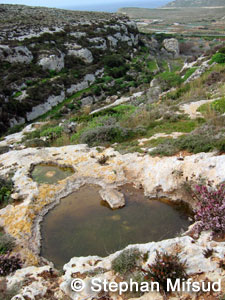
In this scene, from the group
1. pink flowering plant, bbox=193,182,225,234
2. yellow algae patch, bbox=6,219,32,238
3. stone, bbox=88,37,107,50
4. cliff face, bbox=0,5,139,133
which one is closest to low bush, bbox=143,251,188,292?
pink flowering plant, bbox=193,182,225,234

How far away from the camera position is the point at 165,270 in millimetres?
4824

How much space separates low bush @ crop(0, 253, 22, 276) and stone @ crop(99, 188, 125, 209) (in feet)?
9.77

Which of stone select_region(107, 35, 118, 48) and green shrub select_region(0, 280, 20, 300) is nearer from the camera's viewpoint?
green shrub select_region(0, 280, 20, 300)

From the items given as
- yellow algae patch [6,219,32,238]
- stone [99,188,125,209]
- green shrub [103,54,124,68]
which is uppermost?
green shrub [103,54,124,68]

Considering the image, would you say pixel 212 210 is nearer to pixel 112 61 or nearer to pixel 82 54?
pixel 112 61

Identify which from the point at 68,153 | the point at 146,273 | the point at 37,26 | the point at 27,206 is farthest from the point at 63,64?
the point at 146,273

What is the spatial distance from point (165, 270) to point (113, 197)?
3634 mm

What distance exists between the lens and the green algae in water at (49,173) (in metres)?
9.60

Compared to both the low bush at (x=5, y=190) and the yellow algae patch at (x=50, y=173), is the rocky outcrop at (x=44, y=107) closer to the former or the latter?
the yellow algae patch at (x=50, y=173)

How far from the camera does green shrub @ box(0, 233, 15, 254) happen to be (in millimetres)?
6724

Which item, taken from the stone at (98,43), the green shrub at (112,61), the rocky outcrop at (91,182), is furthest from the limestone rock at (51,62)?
the rocky outcrop at (91,182)

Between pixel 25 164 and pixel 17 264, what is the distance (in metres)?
4.89

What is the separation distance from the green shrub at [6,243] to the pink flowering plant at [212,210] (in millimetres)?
4684

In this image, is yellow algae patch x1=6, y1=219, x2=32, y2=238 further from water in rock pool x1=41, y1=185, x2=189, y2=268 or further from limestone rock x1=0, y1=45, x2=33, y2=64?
limestone rock x1=0, y1=45, x2=33, y2=64
